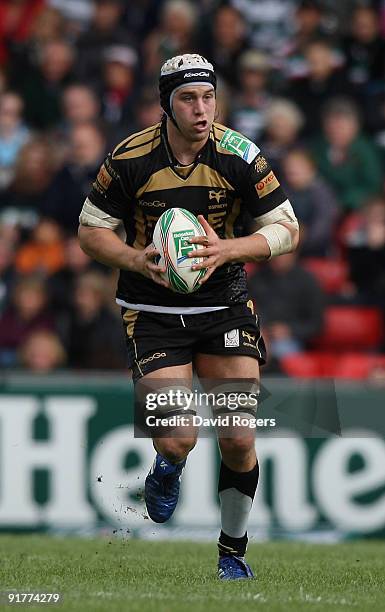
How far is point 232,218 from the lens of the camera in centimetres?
734

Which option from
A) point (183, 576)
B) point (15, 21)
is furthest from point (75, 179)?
point (183, 576)

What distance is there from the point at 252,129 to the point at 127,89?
167 cm

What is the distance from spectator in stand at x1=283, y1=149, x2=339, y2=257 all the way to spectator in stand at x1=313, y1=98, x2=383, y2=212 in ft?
1.95

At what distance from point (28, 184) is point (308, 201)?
312 centimetres

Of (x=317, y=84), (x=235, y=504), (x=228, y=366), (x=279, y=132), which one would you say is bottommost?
(x=235, y=504)

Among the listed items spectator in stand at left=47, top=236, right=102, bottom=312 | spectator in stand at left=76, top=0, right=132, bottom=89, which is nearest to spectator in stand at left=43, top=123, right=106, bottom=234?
spectator in stand at left=47, top=236, right=102, bottom=312

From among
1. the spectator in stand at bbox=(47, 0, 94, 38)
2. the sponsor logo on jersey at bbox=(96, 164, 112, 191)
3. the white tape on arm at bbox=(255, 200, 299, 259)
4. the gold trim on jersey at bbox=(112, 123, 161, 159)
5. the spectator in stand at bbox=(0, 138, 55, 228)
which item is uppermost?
the spectator in stand at bbox=(47, 0, 94, 38)

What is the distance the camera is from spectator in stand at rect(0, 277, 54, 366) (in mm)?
13117

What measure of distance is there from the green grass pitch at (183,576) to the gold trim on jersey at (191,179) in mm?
2080

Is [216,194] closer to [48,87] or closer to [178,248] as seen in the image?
[178,248]

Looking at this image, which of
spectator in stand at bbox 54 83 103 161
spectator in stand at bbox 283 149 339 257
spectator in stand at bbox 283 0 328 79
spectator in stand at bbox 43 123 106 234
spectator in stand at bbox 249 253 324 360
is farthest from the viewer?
spectator in stand at bbox 283 0 328 79

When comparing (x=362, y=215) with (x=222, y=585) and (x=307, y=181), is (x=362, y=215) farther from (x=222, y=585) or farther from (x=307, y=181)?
(x=222, y=585)

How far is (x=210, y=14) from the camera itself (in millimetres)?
16109

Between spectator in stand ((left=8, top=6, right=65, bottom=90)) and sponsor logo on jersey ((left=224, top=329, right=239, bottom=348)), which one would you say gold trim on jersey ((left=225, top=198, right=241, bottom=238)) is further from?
spectator in stand ((left=8, top=6, right=65, bottom=90))
